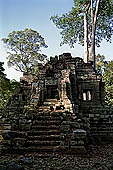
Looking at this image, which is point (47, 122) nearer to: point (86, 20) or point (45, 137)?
point (45, 137)

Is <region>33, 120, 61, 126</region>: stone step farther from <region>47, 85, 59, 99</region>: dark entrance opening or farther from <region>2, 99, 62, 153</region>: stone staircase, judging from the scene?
<region>47, 85, 59, 99</region>: dark entrance opening

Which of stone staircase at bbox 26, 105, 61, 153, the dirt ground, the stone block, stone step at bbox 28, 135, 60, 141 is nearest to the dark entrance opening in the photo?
stone staircase at bbox 26, 105, 61, 153

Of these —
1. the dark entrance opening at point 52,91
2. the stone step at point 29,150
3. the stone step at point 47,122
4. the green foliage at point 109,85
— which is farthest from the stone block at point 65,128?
the green foliage at point 109,85

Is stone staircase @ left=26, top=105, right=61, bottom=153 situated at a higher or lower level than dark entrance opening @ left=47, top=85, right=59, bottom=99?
lower

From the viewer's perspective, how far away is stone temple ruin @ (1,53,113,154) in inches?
256

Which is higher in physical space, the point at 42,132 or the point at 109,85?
the point at 109,85

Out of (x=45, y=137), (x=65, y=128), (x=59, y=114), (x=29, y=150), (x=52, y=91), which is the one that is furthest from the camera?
(x=52, y=91)

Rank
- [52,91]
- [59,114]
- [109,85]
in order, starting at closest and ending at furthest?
1. [59,114]
2. [52,91]
3. [109,85]

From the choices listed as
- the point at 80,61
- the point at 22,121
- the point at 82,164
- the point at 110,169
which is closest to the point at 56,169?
the point at 82,164

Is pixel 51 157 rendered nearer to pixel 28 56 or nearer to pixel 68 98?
pixel 68 98

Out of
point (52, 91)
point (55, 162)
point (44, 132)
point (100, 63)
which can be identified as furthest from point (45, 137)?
point (100, 63)

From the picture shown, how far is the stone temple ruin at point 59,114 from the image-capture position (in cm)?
Answer: 649

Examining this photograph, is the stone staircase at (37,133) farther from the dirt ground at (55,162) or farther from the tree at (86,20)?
the tree at (86,20)

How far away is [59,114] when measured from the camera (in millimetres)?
8078
